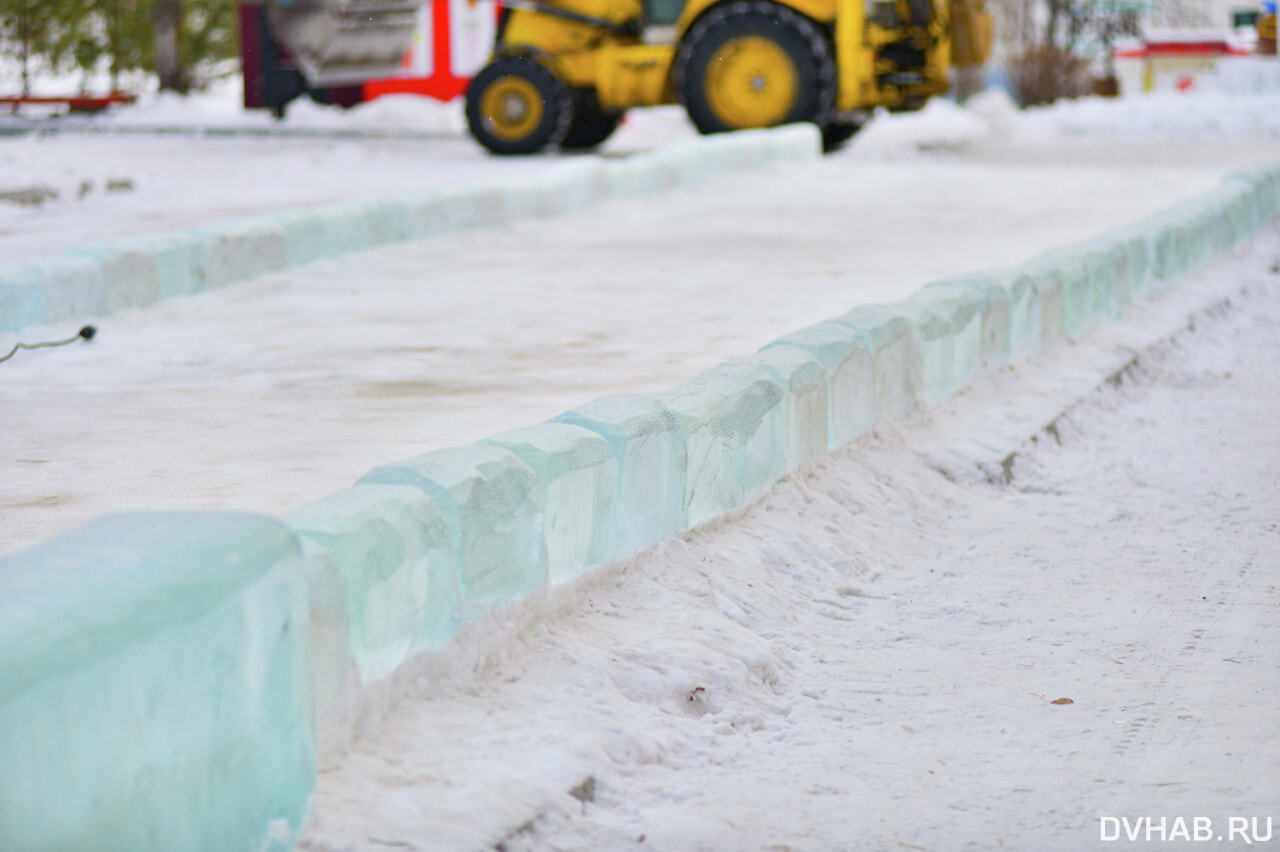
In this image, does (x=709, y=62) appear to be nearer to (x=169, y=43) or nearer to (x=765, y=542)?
(x=169, y=43)

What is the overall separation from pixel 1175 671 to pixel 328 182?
9.36 meters

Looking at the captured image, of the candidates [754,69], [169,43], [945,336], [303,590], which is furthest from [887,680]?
[169,43]

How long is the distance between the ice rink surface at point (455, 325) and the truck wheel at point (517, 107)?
1.93 metres

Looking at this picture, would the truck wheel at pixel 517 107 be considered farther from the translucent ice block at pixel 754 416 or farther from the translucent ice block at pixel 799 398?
the translucent ice block at pixel 754 416

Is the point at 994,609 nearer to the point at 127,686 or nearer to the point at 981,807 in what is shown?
the point at 981,807

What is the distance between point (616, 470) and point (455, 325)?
3.03 m

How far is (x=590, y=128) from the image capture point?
50.9 feet

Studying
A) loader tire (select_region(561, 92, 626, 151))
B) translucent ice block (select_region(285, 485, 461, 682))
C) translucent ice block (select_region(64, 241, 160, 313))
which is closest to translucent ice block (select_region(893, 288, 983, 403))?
translucent ice block (select_region(285, 485, 461, 682))

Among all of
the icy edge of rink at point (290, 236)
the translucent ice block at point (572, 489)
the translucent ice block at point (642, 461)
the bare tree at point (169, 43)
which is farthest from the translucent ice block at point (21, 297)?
the bare tree at point (169, 43)

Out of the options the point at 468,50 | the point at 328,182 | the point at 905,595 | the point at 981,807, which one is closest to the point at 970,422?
the point at 905,595

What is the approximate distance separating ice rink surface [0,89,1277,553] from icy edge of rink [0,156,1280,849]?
2.32 feet

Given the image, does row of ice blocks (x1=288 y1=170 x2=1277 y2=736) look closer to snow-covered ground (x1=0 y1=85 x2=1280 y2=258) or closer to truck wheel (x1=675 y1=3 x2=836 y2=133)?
snow-covered ground (x1=0 y1=85 x2=1280 y2=258)

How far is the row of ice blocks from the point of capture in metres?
2.78

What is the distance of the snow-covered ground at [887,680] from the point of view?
2695mm
